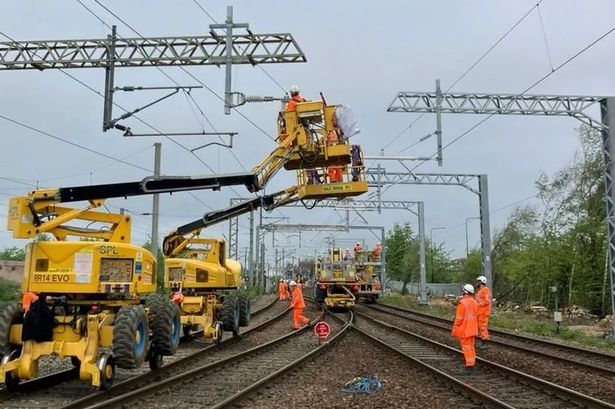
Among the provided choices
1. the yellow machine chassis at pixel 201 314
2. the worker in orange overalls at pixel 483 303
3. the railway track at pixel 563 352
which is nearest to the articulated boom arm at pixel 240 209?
the yellow machine chassis at pixel 201 314

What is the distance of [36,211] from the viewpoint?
9.70 m

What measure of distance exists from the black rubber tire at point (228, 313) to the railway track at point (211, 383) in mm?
1550

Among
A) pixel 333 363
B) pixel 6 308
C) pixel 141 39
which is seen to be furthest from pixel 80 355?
pixel 141 39

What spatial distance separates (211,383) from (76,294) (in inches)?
110

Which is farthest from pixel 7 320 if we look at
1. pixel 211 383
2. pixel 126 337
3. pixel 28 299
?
pixel 211 383

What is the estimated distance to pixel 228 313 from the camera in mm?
16922

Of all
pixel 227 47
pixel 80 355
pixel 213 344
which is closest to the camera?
pixel 80 355

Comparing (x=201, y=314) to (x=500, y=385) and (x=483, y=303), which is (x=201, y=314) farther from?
(x=500, y=385)

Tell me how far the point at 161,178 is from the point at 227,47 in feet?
16.3

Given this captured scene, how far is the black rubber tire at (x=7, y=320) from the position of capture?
898cm

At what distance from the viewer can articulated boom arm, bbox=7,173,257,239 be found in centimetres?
Result: 953

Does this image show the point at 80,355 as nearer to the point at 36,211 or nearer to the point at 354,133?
the point at 36,211

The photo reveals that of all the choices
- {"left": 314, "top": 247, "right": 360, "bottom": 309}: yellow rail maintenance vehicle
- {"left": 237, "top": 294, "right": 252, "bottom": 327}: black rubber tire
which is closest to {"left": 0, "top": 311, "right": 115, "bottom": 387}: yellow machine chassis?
{"left": 237, "top": 294, "right": 252, "bottom": 327}: black rubber tire

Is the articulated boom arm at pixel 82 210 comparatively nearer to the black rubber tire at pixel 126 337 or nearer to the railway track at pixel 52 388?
the black rubber tire at pixel 126 337
